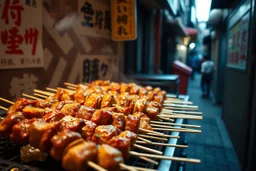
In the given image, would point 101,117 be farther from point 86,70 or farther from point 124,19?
point 124,19

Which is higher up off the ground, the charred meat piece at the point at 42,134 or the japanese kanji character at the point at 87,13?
the japanese kanji character at the point at 87,13

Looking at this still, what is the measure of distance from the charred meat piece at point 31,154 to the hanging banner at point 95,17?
4059 mm

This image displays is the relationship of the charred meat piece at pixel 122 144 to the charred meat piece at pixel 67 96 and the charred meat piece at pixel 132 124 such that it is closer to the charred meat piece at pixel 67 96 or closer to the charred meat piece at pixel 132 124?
the charred meat piece at pixel 132 124

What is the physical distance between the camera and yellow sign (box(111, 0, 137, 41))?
19.1 feet

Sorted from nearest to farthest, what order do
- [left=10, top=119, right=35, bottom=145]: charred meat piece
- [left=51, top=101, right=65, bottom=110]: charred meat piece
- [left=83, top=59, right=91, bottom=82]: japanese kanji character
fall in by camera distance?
[left=10, top=119, right=35, bottom=145]: charred meat piece
[left=51, top=101, right=65, bottom=110]: charred meat piece
[left=83, top=59, right=91, bottom=82]: japanese kanji character

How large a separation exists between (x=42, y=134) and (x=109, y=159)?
25.9 inches

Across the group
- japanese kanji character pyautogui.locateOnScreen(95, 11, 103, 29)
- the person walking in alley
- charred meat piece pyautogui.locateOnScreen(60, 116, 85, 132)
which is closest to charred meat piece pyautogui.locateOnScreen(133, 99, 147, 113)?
charred meat piece pyautogui.locateOnScreen(60, 116, 85, 132)

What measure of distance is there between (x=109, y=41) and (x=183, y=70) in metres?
6.47

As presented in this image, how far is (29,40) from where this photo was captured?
3762mm

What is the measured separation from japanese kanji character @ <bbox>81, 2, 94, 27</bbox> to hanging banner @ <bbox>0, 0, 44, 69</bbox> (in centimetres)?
166

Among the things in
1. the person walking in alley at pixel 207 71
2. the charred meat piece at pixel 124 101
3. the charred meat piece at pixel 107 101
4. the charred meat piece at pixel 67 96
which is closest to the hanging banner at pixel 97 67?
the charred meat piece at pixel 67 96

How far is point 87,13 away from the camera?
5.62 metres

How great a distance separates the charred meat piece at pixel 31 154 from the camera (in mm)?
1948

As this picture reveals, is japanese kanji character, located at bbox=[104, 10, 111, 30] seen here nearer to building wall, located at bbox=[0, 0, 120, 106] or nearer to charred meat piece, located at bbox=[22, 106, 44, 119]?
building wall, located at bbox=[0, 0, 120, 106]
